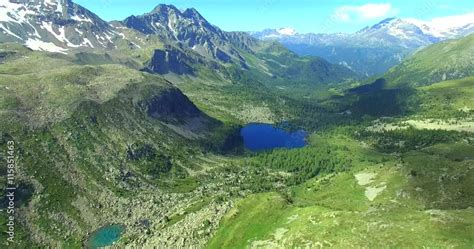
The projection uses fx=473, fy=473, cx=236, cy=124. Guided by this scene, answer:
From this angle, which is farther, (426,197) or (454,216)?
(426,197)

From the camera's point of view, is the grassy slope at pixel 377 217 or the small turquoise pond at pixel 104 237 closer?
the grassy slope at pixel 377 217

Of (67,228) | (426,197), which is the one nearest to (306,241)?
(426,197)

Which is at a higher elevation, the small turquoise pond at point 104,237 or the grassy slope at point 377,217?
the grassy slope at point 377,217

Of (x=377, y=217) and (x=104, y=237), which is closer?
(x=377, y=217)

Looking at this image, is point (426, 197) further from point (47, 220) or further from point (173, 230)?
point (47, 220)

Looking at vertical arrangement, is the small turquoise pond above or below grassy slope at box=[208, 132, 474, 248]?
below

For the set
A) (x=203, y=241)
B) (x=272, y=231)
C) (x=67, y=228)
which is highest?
(x=272, y=231)

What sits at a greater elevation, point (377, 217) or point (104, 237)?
point (377, 217)

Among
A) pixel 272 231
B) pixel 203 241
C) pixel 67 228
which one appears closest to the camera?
pixel 272 231
